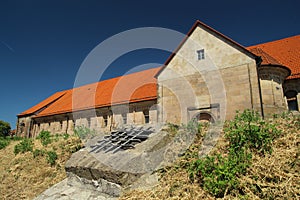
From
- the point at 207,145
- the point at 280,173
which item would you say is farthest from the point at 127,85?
the point at 280,173

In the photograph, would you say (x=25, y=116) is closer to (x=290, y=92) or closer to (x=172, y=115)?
(x=172, y=115)

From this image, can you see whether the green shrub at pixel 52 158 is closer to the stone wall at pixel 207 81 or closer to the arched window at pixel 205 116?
the stone wall at pixel 207 81

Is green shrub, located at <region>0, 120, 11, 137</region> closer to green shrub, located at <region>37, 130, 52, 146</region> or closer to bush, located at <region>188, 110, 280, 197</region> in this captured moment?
green shrub, located at <region>37, 130, 52, 146</region>

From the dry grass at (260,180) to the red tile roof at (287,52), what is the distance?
39.9 ft

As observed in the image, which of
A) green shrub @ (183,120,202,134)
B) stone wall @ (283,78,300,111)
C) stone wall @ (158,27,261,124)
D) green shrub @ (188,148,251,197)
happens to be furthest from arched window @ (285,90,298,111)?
green shrub @ (188,148,251,197)

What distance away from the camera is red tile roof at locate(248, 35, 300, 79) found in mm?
14584

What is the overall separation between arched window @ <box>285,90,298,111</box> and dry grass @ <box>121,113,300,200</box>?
11.4 metres

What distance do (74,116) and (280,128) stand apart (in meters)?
21.4

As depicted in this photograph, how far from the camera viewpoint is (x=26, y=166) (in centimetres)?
747

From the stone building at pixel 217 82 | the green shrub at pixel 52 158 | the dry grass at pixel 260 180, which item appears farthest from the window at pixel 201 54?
the green shrub at pixel 52 158

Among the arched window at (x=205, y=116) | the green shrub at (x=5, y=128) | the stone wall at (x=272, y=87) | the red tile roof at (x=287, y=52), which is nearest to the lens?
the stone wall at (x=272, y=87)

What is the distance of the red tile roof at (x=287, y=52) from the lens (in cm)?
1458

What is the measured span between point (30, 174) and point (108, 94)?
16116 millimetres

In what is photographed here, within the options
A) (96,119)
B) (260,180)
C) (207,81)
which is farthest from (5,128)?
(260,180)
